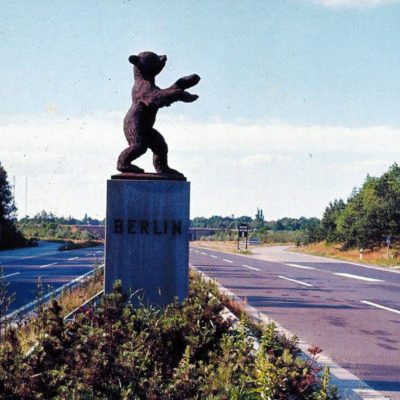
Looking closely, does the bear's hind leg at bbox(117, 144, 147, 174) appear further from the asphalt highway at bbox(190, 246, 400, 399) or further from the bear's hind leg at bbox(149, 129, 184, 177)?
the asphalt highway at bbox(190, 246, 400, 399)

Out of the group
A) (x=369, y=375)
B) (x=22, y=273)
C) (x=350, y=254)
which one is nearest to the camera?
(x=369, y=375)

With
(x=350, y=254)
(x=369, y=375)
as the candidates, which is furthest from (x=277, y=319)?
(x=350, y=254)

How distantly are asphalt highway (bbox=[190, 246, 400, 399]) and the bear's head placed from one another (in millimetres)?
4295

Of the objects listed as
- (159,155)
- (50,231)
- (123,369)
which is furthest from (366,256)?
(50,231)

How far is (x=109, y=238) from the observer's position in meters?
6.13

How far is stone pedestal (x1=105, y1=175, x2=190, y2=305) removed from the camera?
6.16 m

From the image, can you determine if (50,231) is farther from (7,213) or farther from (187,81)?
(187,81)

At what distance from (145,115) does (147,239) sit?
1.65m

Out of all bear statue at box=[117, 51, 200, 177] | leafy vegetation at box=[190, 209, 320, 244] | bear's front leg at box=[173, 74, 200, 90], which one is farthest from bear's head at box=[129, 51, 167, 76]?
leafy vegetation at box=[190, 209, 320, 244]

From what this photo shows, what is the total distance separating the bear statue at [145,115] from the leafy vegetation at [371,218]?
89.9 ft

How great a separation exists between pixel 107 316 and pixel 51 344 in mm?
442

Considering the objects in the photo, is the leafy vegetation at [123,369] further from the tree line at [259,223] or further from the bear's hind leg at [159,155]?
the tree line at [259,223]

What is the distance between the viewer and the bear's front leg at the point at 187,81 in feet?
20.0

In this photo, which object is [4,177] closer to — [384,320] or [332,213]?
[332,213]
